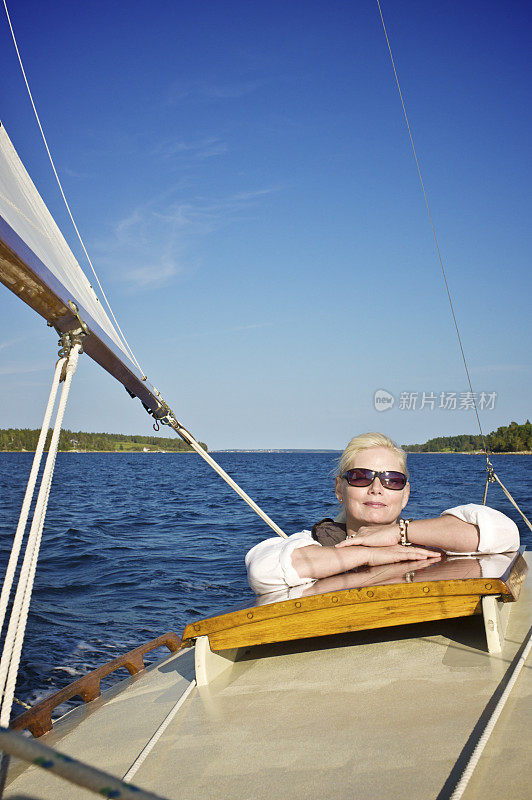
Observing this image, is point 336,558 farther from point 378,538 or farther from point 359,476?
point 359,476

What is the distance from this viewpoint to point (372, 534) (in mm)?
2580

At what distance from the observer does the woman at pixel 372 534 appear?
2506mm

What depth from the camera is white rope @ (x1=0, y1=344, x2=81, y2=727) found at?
1.77 metres

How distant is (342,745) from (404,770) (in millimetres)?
222

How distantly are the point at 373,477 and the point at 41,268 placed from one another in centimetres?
161

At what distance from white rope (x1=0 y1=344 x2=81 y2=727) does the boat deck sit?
30cm

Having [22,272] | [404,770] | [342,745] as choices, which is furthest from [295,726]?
[22,272]

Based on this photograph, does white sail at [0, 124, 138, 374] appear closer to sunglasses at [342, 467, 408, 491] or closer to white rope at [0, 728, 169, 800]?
sunglasses at [342, 467, 408, 491]

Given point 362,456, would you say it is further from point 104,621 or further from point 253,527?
point 253,527

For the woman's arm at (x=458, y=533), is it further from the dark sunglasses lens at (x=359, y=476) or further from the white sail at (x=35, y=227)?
the white sail at (x=35, y=227)

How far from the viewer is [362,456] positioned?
272 cm

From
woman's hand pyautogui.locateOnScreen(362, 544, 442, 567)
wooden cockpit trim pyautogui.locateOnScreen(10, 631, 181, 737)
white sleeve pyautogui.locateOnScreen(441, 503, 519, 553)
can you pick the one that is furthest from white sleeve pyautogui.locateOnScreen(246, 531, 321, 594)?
wooden cockpit trim pyautogui.locateOnScreen(10, 631, 181, 737)

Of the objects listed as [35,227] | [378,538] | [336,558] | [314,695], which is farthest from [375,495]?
[35,227]

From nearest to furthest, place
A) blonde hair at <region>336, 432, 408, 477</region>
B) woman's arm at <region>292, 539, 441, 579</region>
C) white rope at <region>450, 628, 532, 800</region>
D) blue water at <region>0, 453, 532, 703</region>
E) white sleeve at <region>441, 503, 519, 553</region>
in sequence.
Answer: white rope at <region>450, 628, 532, 800</region> → woman's arm at <region>292, 539, 441, 579</region> → white sleeve at <region>441, 503, 519, 553</region> → blonde hair at <region>336, 432, 408, 477</region> → blue water at <region>0, 453, 532, 703</region>
